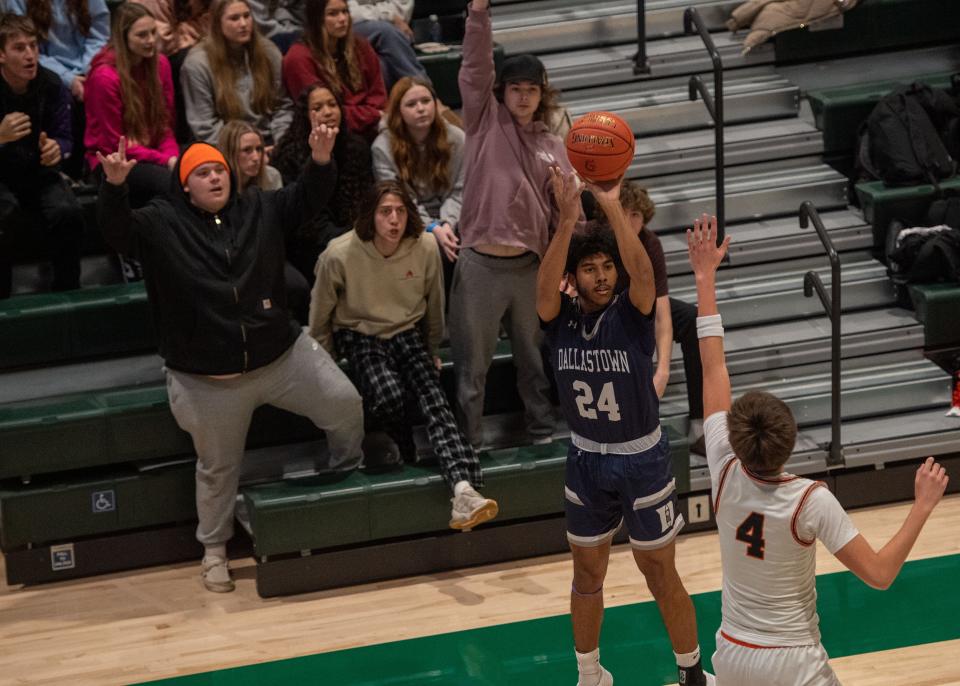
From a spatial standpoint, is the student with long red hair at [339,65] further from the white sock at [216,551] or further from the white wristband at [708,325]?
the white wristband at [708,325]

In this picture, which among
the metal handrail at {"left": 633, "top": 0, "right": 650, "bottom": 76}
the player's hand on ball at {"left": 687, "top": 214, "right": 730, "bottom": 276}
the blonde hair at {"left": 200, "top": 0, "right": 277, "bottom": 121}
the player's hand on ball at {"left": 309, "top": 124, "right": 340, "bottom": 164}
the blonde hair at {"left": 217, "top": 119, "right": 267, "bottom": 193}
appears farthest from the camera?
the metal handrail at {"left": 633, "top": 0, "right": 650, "bottom": 76}

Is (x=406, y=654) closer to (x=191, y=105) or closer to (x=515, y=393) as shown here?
(x=515, y=393)

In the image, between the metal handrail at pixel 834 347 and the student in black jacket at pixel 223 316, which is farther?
the metal handrail at pixel 834 347

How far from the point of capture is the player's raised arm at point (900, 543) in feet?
10.5

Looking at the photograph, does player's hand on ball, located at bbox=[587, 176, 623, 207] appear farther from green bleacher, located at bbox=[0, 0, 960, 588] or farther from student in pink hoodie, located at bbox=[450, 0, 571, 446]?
green bleacher, located at bbox=[0, 0, 960, 588]

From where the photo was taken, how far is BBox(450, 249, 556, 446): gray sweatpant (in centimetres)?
585

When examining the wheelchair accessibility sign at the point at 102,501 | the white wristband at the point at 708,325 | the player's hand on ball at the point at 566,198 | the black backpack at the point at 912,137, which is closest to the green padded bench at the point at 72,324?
the wheelchair accessibility sign at the point at 102,501

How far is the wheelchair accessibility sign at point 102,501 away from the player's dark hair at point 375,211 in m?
1.45

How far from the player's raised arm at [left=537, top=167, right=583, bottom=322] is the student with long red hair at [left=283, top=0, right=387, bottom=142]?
7.35 ft

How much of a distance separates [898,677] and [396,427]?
7.35 ft

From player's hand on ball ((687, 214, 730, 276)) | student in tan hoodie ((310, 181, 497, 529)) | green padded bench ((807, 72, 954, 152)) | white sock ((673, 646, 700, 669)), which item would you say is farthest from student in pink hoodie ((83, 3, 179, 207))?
green padded bench ((807, 72, 954, 152))

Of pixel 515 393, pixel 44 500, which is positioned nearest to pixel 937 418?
pixel 515 393

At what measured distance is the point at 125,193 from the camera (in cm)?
530

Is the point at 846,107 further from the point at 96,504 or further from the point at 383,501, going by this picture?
the point at 96,504
